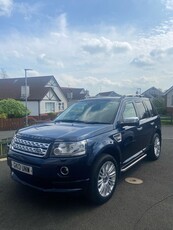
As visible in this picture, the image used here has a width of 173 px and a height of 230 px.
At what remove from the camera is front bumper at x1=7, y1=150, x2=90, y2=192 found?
11.4 feet

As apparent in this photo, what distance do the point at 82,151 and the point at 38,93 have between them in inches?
1197

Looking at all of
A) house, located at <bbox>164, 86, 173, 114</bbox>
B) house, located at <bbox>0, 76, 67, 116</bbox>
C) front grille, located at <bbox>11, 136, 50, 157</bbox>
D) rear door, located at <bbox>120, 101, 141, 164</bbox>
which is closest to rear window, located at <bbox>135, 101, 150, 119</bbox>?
rear door, located at <bbox>120, 101, 141, 164</bbox>

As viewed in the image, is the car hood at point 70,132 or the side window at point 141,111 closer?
the car hood at point 70,132

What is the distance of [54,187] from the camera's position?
11.8 ft

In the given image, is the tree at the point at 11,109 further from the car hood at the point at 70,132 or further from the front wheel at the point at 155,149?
the car hood at the point at 70,132

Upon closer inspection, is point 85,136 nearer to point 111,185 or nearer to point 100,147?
point 100,147

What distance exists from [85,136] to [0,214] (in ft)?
5.77

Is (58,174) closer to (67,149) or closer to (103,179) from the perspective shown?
(67,149)

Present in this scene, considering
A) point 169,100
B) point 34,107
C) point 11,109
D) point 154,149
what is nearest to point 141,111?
point 154,149

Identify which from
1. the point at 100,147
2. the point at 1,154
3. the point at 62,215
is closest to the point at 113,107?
the point at 100,147

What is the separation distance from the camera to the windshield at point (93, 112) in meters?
4.66

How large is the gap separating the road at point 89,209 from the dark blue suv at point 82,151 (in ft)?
1.03

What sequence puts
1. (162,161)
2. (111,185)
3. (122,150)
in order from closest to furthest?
(111,185)
(122,150)
(162,161)

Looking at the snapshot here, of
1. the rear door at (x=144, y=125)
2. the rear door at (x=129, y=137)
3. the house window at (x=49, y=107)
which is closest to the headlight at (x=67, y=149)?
the rear door at (x=129, y=137)
